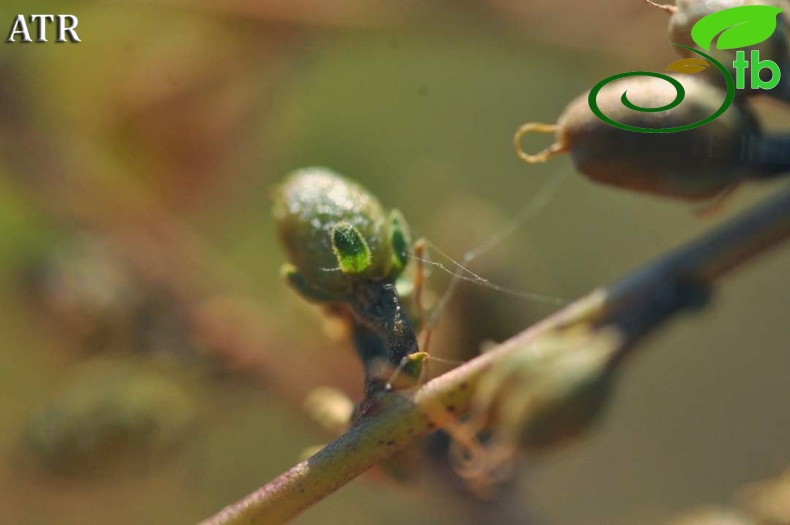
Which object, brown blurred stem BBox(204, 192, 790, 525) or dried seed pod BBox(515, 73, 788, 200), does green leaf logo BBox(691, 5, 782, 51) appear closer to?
dried seed pod BBox(515, 73, 788, 200)

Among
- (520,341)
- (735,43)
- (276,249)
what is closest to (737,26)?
(735,43)

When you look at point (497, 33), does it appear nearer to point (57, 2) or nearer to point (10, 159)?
point (57, 2)

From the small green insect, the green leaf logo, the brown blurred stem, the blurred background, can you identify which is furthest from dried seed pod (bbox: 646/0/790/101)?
the blurred background

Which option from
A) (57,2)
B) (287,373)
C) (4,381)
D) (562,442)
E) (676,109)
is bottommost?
(562,442)

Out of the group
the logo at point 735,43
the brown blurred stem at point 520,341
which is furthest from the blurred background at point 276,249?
Answer: the logo at point 735,43

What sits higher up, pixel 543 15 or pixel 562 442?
pixel 543 15

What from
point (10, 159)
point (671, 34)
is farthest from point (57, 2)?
point (671, 34)

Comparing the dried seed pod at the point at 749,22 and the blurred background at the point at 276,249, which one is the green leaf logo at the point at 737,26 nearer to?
the dried seed pod at the point at 749,22
